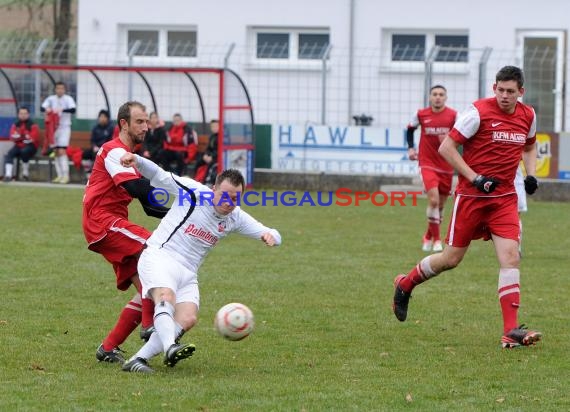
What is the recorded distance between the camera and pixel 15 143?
25.0m

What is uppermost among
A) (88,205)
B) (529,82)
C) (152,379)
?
(529,82)

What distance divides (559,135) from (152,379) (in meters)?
16.8

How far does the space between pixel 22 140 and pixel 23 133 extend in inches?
6.0

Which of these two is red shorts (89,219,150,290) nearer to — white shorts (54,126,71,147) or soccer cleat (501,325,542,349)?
soccer cleat (501,325,542,349)

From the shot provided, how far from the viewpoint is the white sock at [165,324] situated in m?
7.77

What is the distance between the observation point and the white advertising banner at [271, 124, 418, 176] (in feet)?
78.5

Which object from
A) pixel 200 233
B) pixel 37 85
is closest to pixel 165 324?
pixel 200 233

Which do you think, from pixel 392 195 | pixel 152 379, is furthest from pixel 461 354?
pixel 392 195

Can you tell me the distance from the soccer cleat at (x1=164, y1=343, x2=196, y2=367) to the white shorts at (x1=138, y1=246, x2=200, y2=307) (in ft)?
1.58

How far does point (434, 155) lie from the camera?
15.6m

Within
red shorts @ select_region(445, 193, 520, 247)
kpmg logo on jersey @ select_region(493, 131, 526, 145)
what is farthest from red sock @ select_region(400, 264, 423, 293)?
kpmg logo on jersey @ select_region(493, 131, 526, 145)

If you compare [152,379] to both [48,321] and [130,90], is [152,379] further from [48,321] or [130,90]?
[130,90]

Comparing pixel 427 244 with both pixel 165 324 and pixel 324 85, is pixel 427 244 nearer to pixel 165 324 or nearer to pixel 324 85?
pixel 165 324

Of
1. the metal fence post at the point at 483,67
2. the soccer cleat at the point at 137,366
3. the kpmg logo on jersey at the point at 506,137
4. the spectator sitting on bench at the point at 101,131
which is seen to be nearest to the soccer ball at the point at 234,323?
the soccer cleat at the point at 137,366
